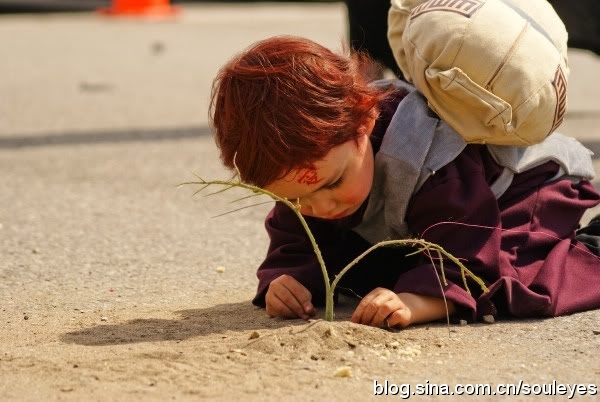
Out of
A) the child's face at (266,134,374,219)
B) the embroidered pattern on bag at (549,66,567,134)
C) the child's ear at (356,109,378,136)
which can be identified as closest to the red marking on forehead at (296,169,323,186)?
the child's face at (266,134,374,219)

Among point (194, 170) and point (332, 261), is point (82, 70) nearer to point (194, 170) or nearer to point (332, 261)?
point (194, 170)

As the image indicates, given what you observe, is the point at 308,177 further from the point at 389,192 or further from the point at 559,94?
the point at 559,94

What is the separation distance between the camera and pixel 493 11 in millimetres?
3096

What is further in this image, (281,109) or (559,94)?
(559,94)

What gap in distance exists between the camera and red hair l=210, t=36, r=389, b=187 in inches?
112

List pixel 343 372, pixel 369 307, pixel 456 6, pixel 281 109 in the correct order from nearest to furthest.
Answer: pixel 343 372, pixel 281 109, pixel 369 307, pixel 456 6

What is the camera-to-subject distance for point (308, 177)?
289 cm

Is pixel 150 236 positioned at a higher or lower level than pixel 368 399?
lower

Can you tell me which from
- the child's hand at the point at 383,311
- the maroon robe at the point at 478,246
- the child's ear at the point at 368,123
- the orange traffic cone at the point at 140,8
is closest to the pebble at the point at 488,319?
the maroon robe at the point at 478,246

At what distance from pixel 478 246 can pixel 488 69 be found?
1.47 feet

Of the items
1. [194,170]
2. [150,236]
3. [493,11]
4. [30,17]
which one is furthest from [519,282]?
[30,17]

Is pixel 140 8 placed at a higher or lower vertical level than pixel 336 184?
lower

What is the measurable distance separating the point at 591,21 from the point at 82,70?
5082 mm

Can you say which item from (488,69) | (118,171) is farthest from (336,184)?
(118,171)
